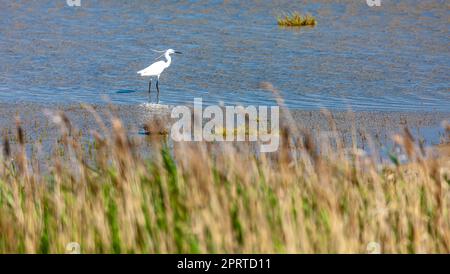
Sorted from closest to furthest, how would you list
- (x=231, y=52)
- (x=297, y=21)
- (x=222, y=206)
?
(x=222, y=206), (x=231, y=52), (x=297, y=21)

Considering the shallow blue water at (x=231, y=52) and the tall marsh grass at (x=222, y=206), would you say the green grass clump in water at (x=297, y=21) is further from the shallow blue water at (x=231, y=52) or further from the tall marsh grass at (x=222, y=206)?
the tall marsh grass at (x=222, y=206)

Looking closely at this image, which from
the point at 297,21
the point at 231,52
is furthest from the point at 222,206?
the point at 297,21

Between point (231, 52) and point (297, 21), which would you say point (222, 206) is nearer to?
point (231, 52)

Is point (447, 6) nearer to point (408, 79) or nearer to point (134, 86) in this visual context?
point (408, 79)

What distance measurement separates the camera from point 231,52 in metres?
26.2

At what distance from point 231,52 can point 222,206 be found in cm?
1964

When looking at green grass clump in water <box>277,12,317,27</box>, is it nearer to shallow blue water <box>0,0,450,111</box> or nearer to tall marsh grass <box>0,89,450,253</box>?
shallow blue water <box>0,0,450,111</box>

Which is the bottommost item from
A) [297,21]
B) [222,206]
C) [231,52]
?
[231,52]

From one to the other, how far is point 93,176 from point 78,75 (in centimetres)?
1481

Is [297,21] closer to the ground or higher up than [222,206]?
closer to the ground

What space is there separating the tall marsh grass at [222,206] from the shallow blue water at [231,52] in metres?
8.31

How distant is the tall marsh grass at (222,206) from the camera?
673cm

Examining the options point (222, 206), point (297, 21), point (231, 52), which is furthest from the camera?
point (297, 21)

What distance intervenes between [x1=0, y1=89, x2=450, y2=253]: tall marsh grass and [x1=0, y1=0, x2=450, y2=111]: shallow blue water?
8.31m
